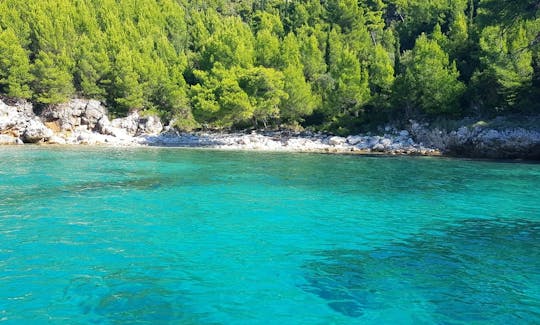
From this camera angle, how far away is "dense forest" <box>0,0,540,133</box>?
36375 mm

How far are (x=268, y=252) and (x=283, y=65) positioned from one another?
41.7m

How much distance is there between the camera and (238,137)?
43969mm

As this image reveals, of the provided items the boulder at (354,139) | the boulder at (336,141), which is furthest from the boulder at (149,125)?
the boulder at (354,139)

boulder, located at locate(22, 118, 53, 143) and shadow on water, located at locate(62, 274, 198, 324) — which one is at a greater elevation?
shadow on water, located at locate(62, 274, 198, 324)

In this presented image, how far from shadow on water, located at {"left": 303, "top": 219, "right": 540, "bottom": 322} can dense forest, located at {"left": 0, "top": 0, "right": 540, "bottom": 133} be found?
88.5 feet

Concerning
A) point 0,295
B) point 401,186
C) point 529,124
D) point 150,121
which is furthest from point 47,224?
point 150,121

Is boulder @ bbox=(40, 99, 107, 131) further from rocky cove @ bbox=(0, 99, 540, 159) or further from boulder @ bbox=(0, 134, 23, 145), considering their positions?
boulder @ bbox=(0, 134, 23, 145)

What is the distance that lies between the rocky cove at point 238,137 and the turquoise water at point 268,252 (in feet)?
45.7

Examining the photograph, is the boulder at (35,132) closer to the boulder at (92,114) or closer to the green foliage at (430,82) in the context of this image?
the boulder at (92,114)

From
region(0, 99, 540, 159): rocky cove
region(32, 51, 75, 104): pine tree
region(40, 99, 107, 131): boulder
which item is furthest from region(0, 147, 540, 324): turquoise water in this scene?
region(32, 51, 75, 104): pine tree

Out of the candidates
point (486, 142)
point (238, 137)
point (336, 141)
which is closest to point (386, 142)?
point (336, 141)

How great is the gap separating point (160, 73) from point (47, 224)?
4448cm

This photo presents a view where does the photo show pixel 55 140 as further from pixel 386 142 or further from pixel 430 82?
pixel 430 82

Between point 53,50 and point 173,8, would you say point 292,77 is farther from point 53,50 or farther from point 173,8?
point 173,8
